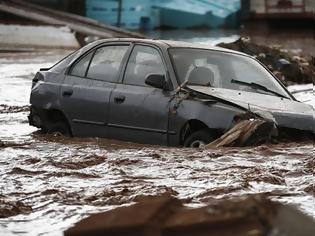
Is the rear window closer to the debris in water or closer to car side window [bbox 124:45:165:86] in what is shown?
car side window [bbox 124:45:165:86]

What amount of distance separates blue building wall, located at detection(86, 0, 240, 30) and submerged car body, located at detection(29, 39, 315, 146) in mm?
34137

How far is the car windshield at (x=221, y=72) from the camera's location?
23.9ft

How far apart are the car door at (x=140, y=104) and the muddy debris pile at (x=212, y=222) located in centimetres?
470

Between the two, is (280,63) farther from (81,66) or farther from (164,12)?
(164,12)

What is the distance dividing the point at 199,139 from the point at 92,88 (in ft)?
5.67

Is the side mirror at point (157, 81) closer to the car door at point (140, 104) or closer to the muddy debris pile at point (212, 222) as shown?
the car door at point (140, 104)

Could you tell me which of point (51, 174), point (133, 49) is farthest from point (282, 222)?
point (133, 49)

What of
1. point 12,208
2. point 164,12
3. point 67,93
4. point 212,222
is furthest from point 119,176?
point 164,12

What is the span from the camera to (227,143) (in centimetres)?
661

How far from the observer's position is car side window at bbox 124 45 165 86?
7.43 m

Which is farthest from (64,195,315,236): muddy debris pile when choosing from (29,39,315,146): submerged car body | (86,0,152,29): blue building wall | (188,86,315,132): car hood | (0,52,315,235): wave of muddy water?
(86,0,152,29): blue building wall

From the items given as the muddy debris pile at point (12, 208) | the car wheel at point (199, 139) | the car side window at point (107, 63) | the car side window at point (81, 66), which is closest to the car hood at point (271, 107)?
the car wheel at point (199, 139)

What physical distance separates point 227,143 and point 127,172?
1.22 meters

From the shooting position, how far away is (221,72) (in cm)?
750
